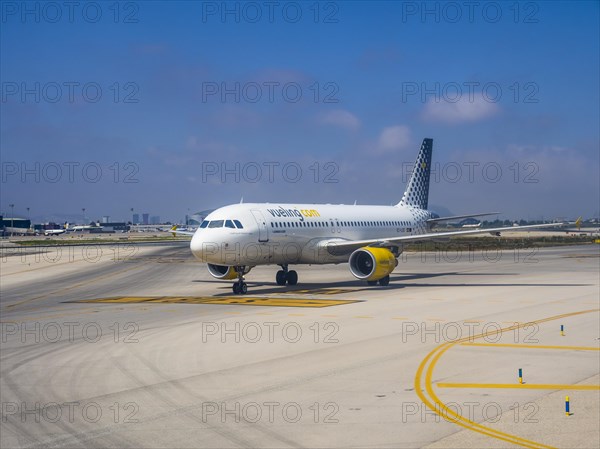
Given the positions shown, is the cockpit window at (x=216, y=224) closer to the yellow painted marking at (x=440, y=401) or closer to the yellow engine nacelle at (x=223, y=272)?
the yellow engine nacelle at (x=223, y=272)

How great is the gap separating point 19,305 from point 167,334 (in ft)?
44.8

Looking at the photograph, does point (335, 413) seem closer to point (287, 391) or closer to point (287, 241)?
point (287, 391)

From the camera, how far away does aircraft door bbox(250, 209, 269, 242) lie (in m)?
37.2

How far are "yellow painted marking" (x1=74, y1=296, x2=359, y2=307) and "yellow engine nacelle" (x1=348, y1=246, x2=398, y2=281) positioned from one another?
627 centimetres

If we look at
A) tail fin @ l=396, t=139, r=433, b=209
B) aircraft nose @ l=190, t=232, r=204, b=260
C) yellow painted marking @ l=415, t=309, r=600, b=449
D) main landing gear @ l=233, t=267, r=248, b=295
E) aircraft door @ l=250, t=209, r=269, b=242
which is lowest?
yellow painted marking @ l=415, t=309, r=600, b=449

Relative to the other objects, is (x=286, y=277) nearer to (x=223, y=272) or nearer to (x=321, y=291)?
(x=321, y=291)

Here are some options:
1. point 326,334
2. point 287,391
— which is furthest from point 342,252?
point 287,391

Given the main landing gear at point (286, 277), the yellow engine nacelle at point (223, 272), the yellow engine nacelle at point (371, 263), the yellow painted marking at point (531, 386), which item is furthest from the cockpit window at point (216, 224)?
the yellow painted marking at point (531, 386)

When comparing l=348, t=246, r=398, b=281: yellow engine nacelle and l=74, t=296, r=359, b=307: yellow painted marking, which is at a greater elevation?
l=348, t=246, r=398, b=281: yellow engine nacelle

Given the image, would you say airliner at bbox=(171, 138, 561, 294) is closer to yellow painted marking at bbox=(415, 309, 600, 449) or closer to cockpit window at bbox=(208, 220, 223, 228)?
cockpit window at bbox=(208, 220, 223, 228)

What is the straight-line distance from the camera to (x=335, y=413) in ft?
43.1

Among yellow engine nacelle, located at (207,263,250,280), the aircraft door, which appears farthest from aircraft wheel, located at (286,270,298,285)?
the aircraft door

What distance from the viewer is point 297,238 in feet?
131

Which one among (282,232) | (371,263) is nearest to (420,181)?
(371,263)
